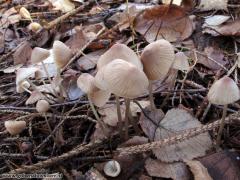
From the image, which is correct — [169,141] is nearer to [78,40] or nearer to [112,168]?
[112,168]

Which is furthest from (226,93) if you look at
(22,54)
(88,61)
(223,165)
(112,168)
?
(22,54)

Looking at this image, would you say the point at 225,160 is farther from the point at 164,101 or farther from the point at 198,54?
the point at 198,54

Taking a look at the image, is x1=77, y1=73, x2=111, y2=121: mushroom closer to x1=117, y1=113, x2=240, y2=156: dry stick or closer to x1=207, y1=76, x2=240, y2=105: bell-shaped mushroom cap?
x1=117, y1=113, x2=240, y2=156: dry stick

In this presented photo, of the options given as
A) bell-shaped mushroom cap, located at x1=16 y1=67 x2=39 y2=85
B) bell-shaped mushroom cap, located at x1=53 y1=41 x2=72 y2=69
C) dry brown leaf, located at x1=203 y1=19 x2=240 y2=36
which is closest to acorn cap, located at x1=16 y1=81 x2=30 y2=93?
bell-shaped mushroom cap, located at x1=16 y1=67 x2=39 y2=85

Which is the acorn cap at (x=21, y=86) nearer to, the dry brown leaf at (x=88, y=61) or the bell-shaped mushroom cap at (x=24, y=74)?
the bell-shaped mushroom cap at (x=24, y=74)

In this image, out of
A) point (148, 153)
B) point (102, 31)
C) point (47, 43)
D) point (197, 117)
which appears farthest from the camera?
point (47, 43)

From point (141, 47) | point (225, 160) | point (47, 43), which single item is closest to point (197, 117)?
point (225, 160)
